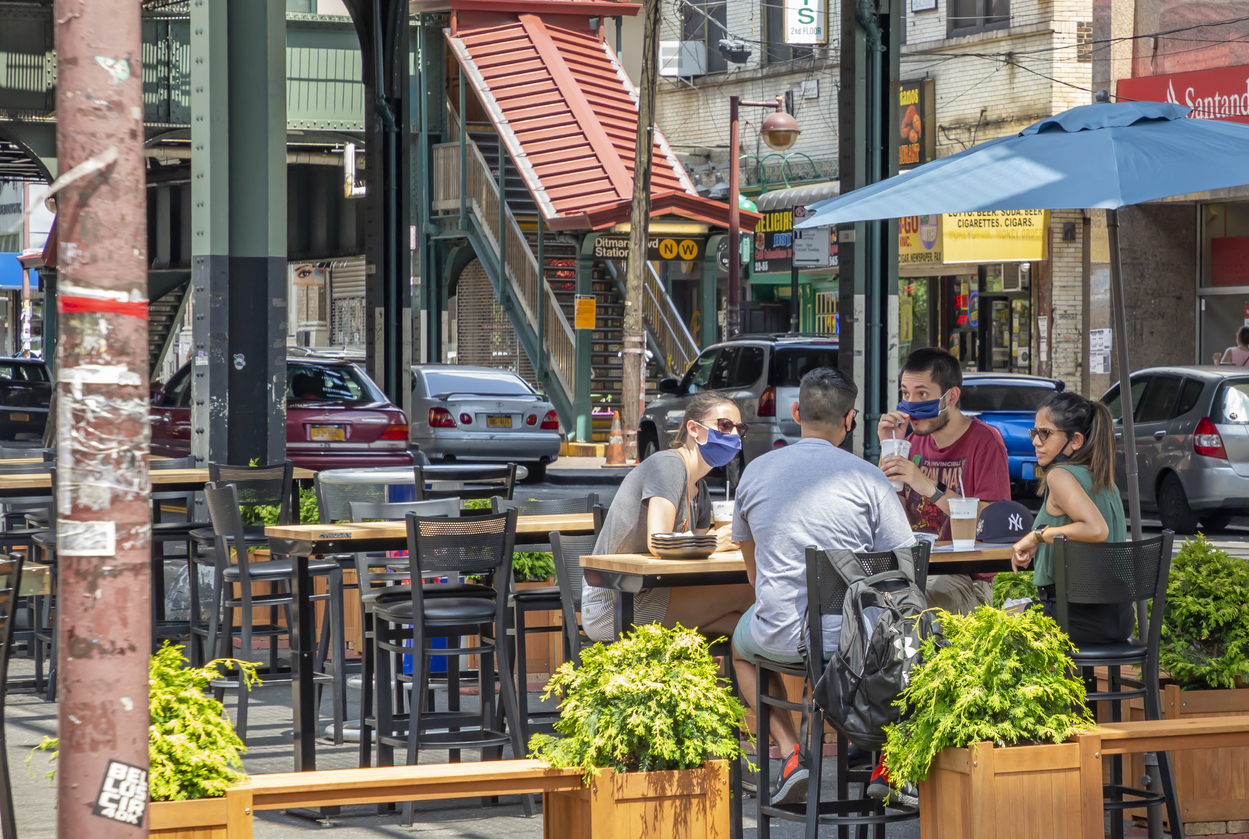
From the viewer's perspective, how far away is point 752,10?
34125mm

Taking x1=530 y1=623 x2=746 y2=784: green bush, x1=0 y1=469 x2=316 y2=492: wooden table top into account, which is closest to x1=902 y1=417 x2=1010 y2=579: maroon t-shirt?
x1=530 y1=623 x2=746 y2=784: green bush

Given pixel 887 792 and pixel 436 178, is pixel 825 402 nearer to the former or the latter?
pixel 887 792

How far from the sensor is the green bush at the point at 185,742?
4.11m

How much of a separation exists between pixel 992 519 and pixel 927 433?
0.82 meters

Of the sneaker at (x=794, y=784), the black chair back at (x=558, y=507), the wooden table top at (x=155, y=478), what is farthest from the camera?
the wooden table top at (x=155, y=478)

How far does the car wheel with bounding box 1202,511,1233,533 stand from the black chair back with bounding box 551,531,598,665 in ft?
34.8

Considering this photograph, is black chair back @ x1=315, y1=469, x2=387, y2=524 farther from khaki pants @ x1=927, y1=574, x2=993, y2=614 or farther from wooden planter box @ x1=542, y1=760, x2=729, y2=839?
wooden planter box @ x1=542, y1=760, x2=729, y2=839

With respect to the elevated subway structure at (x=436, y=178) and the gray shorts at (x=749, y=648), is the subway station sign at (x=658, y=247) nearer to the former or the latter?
the elevated subway structure at (x=436, y=178)

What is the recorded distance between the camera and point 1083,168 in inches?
243

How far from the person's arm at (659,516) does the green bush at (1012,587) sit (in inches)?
55.4

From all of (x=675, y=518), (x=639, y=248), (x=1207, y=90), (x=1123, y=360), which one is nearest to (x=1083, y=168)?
(x=1123, y=360)

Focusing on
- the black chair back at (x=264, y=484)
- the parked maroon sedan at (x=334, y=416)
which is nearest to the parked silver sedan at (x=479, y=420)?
the parked maroon sedan at (x=334, y=416)

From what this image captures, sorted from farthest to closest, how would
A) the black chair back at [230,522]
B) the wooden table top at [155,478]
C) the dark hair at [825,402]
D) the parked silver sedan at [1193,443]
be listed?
the parked silver sedan at [1193,443], the wooden table top at [155,478], the black chair back at [230,522], the dark hair at [825,402]

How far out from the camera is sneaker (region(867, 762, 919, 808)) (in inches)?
203
